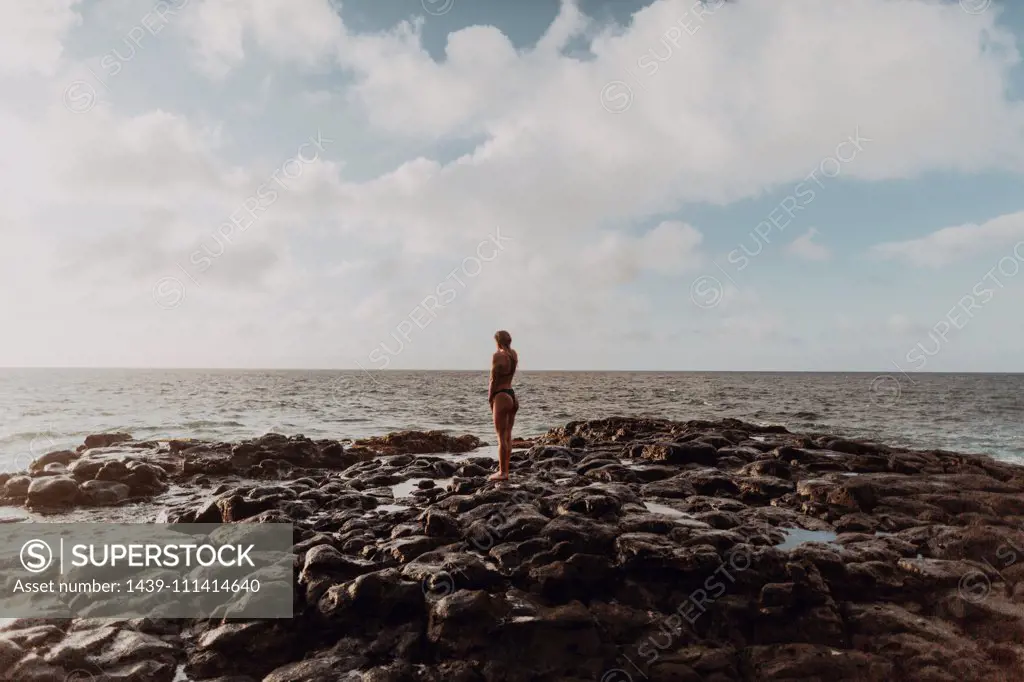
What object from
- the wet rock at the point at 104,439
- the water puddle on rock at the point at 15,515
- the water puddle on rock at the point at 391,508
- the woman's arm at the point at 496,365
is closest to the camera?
the water puddle on rock at the point at 391,508

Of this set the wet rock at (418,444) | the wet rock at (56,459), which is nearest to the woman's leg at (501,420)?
the wet rock at (418,444)

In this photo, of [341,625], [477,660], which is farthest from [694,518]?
[341,625]

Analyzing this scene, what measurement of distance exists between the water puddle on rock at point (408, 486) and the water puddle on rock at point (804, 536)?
8.97m

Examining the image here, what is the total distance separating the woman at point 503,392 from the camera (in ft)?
48.8

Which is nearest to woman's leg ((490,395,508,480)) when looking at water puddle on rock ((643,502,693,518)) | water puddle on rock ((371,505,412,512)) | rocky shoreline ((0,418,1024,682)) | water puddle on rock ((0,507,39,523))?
rocky shoreline ((0,418,1024,682))

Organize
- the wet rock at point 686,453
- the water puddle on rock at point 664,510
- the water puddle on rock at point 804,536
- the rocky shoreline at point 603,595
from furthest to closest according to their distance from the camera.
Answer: the wet rock at point 686,453 < the water puddle on rock at point 664,510 < the water puddle on rock at point 804,536 < the rocky shoreline at point 603,595

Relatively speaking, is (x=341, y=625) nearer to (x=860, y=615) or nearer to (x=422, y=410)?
(x=860, y=615)

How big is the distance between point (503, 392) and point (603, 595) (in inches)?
292

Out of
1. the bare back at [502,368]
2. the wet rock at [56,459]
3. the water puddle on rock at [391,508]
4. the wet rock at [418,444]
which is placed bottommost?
the wet rock at [418,444]

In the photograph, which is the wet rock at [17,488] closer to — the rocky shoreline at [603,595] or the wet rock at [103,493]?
the wet rock at [103,493]

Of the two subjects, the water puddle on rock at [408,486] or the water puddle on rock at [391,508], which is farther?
the water puddle on rock at [408,486]

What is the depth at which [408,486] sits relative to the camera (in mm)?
16078

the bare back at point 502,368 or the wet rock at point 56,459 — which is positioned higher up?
the bare back at point 502,368

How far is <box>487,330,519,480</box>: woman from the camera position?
14.9 m
